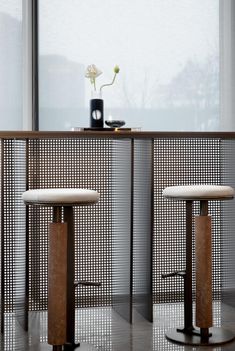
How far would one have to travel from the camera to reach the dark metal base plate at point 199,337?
3037 mm

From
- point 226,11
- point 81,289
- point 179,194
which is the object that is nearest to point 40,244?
point 81,289

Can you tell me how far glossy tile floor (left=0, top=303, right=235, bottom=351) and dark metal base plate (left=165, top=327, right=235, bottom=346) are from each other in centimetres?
3

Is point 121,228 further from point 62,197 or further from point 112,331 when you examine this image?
point 62,197

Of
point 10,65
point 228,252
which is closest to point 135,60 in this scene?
point 10,65

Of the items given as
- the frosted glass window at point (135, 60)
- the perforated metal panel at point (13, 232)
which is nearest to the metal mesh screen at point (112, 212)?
the perforated metal panel at point (13, 232)

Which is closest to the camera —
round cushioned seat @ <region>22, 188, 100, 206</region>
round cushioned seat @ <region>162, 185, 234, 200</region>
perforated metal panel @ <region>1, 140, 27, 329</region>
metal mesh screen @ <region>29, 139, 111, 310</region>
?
round cushioned seat @ <region>22, 188, 100, 206</region>

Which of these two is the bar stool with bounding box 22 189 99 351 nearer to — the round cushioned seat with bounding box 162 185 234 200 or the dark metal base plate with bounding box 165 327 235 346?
the round cushioned seat with bounding box 162 185 234 200

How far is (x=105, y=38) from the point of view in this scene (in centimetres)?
447

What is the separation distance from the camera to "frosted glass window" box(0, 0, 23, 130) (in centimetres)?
428

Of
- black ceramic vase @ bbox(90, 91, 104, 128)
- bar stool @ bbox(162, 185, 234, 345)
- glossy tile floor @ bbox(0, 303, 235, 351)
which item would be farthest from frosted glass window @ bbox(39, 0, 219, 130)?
bar stool @ bbox(162, 185, 234, 345)

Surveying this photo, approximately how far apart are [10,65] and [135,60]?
0.95 meters

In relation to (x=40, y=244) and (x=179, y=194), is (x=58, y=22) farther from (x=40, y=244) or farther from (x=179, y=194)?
(x=179, y=194)

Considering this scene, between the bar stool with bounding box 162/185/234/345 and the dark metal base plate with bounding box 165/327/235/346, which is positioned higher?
the bar stool with bounding box 162/185/234/345

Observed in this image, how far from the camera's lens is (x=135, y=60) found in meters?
4.52
